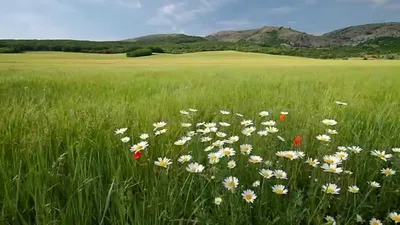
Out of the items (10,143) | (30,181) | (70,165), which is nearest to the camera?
(30,181)

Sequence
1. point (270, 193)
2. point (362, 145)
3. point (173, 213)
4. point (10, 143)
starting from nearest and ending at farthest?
point (173, 213) → point (270, 193) → point (10, 143) → point (362, 145)

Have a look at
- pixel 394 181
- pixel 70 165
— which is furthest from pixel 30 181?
pixel 394 181

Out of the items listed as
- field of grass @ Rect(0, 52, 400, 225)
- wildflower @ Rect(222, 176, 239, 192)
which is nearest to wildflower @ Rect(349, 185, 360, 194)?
field of grass @ Rect(0, 52, 400, 225)

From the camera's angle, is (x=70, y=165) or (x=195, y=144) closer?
(x=70, y=165)

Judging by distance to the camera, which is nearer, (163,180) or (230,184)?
(230,184)

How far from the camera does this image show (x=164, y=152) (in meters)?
2.65

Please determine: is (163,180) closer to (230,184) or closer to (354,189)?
(230,184)

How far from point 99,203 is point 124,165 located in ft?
1.73

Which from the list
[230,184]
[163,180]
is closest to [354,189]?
[230,184]

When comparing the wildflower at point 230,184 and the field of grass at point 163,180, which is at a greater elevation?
the wildflower at point 230,184

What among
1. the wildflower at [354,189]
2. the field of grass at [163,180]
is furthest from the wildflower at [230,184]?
the wildflower at [354,189]

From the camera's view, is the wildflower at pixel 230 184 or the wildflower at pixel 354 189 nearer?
the wildflower at pixel 230 184

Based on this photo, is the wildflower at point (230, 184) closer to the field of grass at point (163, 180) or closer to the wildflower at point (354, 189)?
the field of grass at point (163, 180)

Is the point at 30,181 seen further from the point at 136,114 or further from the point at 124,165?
the point at 136,114
